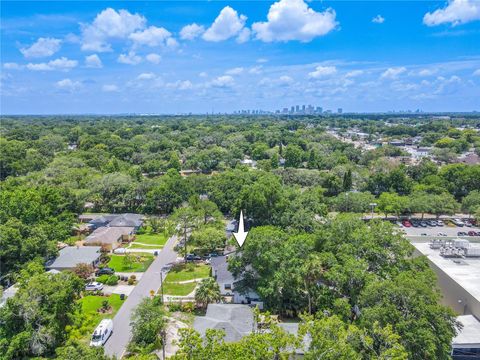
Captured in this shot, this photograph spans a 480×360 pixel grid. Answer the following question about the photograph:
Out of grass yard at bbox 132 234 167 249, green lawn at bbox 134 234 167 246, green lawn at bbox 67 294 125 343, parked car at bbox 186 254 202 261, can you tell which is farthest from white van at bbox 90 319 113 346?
green lawn at bbox 134 234 167 246

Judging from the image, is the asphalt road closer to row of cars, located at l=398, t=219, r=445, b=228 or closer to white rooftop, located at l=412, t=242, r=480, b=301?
white rooftop, located at l=412, t=242, r=480, b=301

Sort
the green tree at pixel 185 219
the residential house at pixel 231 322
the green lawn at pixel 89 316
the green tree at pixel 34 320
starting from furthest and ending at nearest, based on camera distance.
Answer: the green tree at pixel 185 219 < the green lawn at pixel 89 316 < the residential house at pixel 231 322 < the green tree at pixel 34 320

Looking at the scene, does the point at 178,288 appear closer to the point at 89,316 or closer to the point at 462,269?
the point at 89,316

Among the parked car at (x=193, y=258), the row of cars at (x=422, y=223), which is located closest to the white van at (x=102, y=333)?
the parked car at (x=193, y=258)

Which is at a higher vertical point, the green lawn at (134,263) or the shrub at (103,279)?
the shrub at (103,279)

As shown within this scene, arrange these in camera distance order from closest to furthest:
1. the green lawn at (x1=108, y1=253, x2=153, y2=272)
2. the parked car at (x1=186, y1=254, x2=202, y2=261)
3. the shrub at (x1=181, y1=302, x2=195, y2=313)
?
1. the shrub at (x1=181, y1=302, x2=195, y2=313)
2. the green lawn at (x1=108, y1=253, x2=153, y2=272)
3. the parked car at (x1=186, y1=254, x2=202, y2=261)

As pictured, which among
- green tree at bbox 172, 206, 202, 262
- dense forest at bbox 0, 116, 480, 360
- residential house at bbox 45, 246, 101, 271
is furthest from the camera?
green tree at bbox 172, 206, 202, 262

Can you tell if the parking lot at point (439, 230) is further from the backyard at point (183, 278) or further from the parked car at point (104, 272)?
the parked car at point (104, 272)
